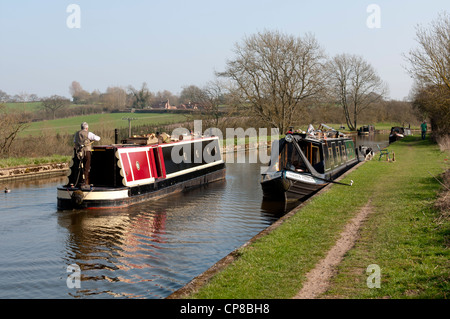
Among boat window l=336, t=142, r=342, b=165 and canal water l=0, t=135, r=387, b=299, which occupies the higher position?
boat window l=336, t=142, r=342, b=165

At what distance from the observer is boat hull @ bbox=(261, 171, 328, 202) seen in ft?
49.7

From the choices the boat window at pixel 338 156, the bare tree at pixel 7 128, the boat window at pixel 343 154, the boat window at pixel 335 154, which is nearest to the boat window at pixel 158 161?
the boat window at pixel 335 154

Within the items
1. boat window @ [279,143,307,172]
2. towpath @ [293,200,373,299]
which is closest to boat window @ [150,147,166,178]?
boat window @ [279,143,307,172]

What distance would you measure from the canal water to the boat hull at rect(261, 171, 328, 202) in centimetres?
42

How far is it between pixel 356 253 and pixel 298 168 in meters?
9.47

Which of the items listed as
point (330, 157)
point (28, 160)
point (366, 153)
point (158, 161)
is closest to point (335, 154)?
point (330, 157)

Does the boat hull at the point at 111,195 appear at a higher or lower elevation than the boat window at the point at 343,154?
lower

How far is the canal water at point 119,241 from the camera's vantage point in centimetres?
794

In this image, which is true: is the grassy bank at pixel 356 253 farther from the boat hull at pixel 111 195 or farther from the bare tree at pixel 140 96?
the bare tree at pixel 140 96

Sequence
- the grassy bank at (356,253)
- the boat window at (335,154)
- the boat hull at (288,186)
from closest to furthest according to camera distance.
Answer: the grassy bank at (356,253) < the boat hull at (288,186) < the boat window at (335,154)

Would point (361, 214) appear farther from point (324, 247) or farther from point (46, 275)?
point (46, 275)

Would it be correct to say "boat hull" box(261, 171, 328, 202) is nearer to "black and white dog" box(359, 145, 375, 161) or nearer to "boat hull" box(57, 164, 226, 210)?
"boat hull" box(57, 164, 226, 210)

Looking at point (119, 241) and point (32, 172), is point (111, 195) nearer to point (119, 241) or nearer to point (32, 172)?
point (119, 241)

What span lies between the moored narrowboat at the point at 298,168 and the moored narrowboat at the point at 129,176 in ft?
12.5
